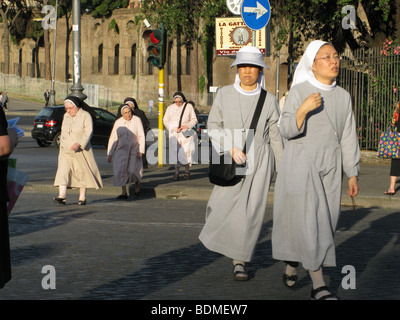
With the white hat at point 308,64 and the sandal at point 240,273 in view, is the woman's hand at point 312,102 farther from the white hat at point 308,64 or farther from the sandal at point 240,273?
the sandal at point 240,273

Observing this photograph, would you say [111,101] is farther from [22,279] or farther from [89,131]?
[22,279]

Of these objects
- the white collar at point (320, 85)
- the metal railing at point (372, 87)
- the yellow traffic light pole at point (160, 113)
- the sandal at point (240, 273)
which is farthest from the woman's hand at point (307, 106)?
the metal railing at point (372, 87)

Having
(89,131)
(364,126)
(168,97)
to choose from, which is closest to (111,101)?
(168,97)

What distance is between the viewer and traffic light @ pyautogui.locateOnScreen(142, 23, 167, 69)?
18266mm

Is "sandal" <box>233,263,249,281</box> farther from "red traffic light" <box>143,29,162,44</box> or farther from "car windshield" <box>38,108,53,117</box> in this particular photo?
"car windshield" <box>38,108,53,117</box>

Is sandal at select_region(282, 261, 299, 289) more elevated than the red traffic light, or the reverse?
→ the red traffic light

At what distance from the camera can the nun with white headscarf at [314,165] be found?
21.2ft

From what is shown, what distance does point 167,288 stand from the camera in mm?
6891

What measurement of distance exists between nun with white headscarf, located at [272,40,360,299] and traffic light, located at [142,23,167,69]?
11761mm

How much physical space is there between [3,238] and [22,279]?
2287 mm

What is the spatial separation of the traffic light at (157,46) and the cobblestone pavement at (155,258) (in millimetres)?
6013

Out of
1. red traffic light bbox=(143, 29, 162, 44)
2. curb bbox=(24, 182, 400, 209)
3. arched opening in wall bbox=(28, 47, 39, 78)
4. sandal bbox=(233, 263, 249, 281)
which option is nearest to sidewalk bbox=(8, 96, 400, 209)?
curb bbox=(24, 182, 400, 209)

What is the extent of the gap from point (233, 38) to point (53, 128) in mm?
13476

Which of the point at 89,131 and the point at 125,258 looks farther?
the point at 89,131
